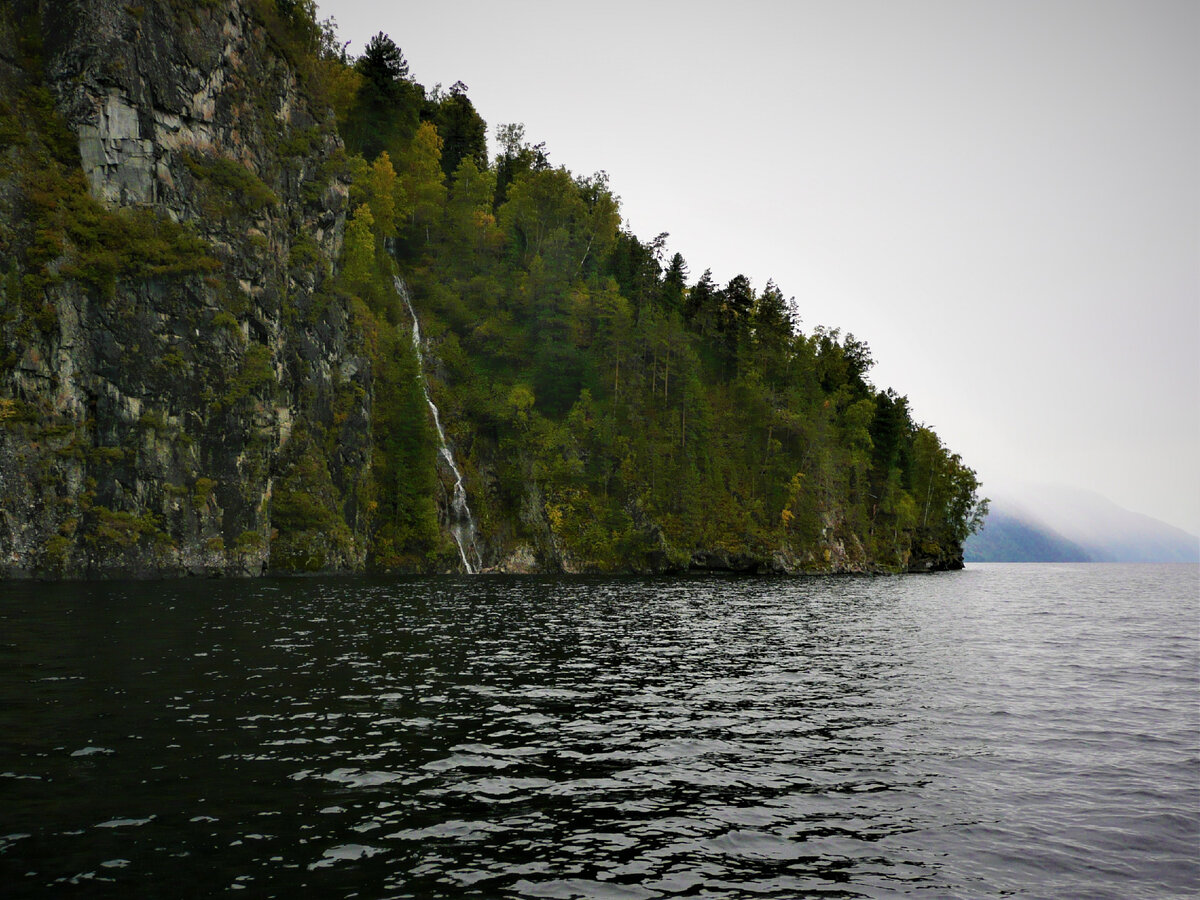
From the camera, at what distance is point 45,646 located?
22.5m

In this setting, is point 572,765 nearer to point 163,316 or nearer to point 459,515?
point 163,316

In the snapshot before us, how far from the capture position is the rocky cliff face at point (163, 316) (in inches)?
1978

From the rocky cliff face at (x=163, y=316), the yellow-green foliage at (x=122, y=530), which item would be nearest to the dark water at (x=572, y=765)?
the yellow-green foliage at (x=122, y=530)

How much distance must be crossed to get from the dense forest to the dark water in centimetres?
4137

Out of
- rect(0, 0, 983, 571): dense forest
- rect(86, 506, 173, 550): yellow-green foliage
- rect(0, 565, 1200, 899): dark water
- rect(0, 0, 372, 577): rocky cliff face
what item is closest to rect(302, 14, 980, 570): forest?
rect(0, 0, 983, 571): dense forest

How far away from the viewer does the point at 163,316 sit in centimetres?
5684

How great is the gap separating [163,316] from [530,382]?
43131mm

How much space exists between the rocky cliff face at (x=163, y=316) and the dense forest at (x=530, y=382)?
59 centimetres

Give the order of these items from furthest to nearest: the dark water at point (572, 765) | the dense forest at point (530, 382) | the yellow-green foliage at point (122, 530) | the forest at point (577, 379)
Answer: the forest at point (577, 379) < the dense forest at point (530, 382) < the yellow-green foliage at point (122, 530) < the dark water at point (572, 765)

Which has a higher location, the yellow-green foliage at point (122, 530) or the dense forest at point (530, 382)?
the dense forest at point (530, 382)

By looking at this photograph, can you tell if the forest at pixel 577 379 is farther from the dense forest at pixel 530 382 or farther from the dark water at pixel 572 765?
the dark water at pixel 572 765

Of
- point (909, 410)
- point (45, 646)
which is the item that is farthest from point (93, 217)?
point (909, 410)

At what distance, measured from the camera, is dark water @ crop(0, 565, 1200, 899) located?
930 cm

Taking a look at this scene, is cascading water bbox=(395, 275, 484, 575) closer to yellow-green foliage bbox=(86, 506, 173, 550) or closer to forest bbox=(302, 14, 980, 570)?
forest bbox=(302, 14, 980, 570)
